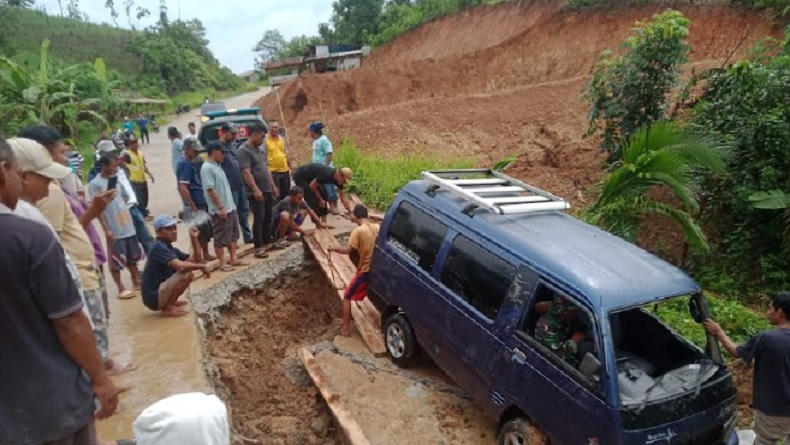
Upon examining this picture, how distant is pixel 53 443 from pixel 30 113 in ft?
62.3

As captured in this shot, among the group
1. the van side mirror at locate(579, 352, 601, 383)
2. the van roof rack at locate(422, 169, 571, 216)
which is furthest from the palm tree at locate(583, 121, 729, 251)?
the van side mirror at locate(579, 352, 601, 383)

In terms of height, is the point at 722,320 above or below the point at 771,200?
below

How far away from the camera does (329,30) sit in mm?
40719

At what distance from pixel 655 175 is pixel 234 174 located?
5.64m

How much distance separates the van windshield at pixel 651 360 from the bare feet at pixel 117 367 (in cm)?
420

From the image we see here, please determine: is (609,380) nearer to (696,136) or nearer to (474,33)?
(696,136)

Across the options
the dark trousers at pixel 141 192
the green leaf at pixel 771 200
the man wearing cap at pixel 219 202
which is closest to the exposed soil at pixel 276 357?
the man wearing cap at pixel 219 202

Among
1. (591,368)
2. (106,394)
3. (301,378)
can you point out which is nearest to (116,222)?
(301,378)

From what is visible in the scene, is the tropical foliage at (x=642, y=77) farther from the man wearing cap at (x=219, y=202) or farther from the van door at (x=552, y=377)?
the man wearing cap at (x=219, y=202)

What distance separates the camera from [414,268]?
17.6ft

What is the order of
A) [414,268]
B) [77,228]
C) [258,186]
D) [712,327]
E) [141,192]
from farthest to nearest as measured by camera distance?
[141,192] < [258,186] < [414,268] < [77,228] < [712,327]

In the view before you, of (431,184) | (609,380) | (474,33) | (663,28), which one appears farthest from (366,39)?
(609,380)

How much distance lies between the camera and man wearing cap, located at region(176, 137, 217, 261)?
24.4 ft

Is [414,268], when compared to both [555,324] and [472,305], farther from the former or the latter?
[555,324]
